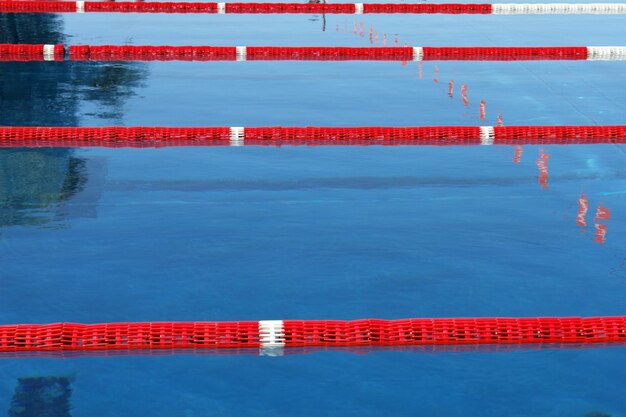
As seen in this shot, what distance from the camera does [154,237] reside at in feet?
40.3

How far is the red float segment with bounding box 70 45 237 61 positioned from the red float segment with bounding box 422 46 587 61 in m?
4.85

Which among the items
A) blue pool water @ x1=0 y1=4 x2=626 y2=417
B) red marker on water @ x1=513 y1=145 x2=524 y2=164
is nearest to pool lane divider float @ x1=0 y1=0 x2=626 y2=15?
blue pool water @ x1=0 y1=4 x2=626 y2=417

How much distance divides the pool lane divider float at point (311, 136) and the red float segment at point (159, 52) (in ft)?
25.0

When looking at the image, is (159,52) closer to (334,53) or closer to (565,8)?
(334,53)

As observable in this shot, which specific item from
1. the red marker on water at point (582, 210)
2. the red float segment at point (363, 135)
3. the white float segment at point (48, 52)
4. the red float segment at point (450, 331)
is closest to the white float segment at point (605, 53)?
the red float segment at point (363, 135)

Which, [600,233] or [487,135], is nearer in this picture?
[600,233]

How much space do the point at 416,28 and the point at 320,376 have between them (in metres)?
21.7

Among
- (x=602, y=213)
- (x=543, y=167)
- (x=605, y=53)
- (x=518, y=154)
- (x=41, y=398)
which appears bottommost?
(x=41, y=398)

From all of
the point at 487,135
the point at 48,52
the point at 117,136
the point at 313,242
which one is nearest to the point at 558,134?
the point at 487,135

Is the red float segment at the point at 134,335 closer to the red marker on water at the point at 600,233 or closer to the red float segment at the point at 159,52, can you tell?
the red marker on water at the point at 600,233

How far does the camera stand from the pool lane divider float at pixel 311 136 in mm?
16500

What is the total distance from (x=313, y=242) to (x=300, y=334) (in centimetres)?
272

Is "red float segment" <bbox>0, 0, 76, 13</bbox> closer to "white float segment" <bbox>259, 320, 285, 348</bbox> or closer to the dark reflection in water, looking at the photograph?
the dark reflection in water

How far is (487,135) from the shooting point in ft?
55.7
